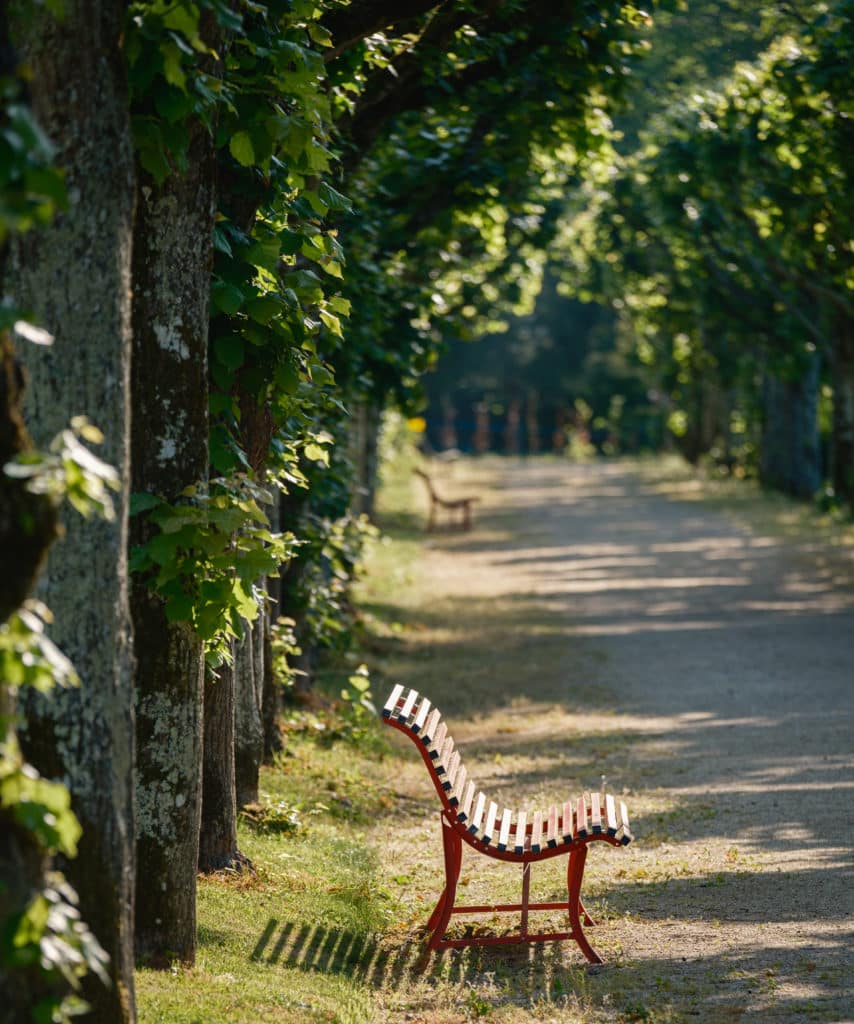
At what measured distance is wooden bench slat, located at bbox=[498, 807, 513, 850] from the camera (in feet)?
22.0

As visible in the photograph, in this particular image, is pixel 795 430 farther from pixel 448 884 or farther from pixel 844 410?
pixel 448 884

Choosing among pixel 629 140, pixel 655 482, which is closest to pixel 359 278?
pixel 655 482

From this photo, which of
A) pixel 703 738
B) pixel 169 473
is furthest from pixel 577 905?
pixel 703 738

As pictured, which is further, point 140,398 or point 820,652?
point 820,652

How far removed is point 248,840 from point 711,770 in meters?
3.62

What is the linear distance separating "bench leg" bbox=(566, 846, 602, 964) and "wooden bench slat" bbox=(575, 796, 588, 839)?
0.11m

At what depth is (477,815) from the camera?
6.98 m

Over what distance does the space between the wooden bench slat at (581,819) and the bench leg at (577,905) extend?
11 cm

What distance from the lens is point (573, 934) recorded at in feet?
21.5

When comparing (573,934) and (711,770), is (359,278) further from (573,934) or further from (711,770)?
(573,934)

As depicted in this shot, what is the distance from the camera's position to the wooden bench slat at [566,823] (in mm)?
6598

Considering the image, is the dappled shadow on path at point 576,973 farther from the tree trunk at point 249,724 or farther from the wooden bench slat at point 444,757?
the tree trunk at point 249,724

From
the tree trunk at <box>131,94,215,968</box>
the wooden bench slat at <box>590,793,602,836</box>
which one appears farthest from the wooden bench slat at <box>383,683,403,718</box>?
the tree trunk at <box>131,94,215,968</box>

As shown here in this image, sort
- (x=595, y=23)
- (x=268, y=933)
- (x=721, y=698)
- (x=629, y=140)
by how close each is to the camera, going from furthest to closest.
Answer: (x=629, y=140) < (x=721, y=698) < (x=595, y=23) < (x=268, y=933)
